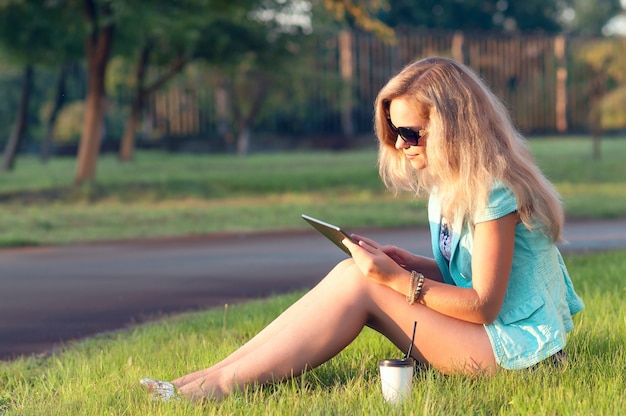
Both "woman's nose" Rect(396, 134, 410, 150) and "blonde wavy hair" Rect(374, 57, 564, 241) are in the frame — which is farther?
"woman's nose" Rect(396, 134, 410, 150)

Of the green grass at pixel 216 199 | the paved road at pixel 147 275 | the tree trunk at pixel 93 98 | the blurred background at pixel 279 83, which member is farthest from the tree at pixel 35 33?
the paved road at pixel 147 275

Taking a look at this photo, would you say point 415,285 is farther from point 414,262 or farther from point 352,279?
point 414,262

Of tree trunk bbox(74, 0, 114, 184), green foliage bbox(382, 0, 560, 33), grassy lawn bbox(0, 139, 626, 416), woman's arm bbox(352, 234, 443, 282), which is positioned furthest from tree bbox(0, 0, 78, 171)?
green foliage bbox(382, 0, 560, 33)

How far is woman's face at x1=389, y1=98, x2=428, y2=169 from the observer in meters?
3.88

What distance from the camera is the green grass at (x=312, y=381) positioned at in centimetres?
374

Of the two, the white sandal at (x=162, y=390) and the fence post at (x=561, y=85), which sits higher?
the fence post at (x=561, y=85)

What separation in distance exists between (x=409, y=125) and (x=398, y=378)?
0.92m

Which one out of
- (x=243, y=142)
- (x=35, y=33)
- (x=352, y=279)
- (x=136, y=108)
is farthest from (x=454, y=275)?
(x=243, y=142)

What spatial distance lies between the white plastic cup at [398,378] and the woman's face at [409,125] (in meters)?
0.75

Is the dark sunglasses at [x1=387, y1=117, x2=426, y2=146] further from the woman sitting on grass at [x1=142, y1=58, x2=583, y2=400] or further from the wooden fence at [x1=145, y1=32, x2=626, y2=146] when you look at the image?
the wooden fence at [x1=145, y1=32, x2=626, y2=146]

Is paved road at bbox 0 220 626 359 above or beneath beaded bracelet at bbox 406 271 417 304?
beneath

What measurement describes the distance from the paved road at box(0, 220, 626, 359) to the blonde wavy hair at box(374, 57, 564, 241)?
115 inches

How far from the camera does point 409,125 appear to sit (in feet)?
12.8

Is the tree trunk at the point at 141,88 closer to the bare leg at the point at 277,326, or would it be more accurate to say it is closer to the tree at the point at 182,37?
the tree at the point at 182,37
